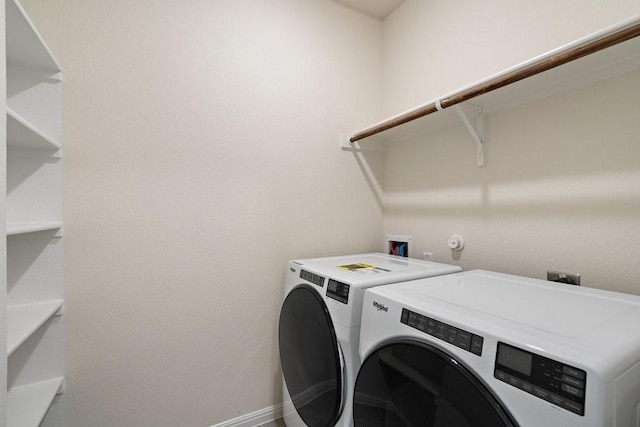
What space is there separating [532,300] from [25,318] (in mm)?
1692

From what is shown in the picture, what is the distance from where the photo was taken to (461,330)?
64 centimetres

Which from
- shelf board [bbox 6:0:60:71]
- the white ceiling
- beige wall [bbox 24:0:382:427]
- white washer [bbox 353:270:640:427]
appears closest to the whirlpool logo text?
white washer [bbox 353:270:640:427]

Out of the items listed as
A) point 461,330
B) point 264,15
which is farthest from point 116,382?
point 264,15

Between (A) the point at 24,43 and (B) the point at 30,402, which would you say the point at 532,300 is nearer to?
(B) the point at 30,402

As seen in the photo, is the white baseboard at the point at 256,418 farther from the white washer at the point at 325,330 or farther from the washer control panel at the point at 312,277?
the washer control panel at the point at 312,277

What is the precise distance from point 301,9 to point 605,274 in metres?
1.95

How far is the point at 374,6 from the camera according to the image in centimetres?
185

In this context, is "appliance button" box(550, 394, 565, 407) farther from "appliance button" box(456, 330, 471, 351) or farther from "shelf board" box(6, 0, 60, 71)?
"shelf board" box(6, 0, 60, 71)

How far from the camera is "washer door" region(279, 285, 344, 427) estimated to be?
1.03 metres

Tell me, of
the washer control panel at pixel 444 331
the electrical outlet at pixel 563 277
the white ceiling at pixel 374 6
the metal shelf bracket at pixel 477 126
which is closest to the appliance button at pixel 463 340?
the washer control panel at pixel 444 331

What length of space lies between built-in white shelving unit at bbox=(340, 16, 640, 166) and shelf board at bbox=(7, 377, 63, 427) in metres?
1.83

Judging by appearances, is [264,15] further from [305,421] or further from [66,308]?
[305,421]

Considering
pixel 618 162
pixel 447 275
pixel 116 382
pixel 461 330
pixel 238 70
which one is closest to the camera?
pixel 461 330

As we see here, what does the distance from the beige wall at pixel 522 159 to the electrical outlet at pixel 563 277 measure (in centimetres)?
3
